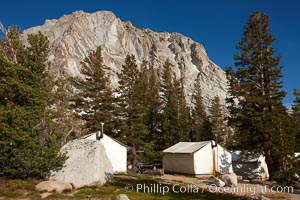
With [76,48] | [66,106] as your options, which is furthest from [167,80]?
[76,48]

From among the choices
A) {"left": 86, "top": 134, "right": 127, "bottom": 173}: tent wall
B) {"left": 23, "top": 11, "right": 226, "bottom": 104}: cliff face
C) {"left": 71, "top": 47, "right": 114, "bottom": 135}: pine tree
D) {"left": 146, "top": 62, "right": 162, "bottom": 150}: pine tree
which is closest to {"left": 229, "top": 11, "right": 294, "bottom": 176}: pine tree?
{"left": 86, "top": 134, "right": 127, "bottom": 173}: tent wall

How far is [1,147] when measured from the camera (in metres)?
15.5

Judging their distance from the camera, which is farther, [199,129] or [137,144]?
[199,129]

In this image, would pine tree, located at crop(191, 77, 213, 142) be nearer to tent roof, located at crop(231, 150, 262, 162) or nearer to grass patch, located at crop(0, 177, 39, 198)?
tent roof, located at crop(231, 150, 262, 162)

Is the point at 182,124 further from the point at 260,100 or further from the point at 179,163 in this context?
the point at 260,100

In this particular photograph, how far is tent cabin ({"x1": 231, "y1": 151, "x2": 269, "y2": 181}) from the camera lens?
29.2m

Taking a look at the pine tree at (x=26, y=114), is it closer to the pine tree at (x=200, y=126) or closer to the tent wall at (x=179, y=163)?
the tent wall at (x=179, y=163)

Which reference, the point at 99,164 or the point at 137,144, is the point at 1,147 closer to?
the point at 99,164

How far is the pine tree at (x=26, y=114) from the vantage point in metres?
15.4

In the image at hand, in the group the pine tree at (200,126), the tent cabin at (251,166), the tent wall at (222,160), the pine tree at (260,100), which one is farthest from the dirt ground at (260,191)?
the pine tree at (200,126)

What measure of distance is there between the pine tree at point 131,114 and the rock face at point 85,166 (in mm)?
15587

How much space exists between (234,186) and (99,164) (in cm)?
964

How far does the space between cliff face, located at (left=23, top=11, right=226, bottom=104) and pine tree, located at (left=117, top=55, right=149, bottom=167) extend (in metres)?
58.8

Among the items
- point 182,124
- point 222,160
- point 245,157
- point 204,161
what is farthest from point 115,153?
point 182,124
